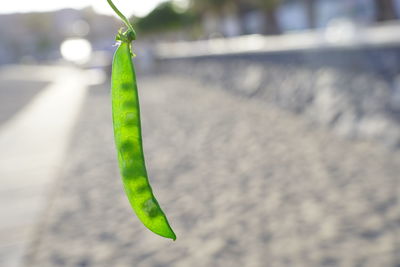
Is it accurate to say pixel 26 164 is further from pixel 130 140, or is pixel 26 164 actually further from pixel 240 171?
pixel 130 140

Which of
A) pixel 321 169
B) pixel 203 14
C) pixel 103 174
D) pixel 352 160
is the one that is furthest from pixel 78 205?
pixel 203 14

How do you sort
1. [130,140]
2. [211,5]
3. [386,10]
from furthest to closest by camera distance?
[211,5] → [386,10] → [130,140]

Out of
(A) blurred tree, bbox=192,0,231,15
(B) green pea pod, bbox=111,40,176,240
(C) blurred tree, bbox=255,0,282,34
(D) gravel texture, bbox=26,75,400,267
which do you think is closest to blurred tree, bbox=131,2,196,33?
(A) blurred tree, bbox=192,0,231,15

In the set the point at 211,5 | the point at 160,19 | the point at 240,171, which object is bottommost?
the point at 240,171

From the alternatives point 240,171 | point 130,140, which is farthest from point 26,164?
point 130,140

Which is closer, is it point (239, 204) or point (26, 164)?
point (239, 204)

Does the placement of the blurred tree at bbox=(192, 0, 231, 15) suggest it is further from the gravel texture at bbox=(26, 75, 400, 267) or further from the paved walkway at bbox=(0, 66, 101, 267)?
the gravel texture at bbox=(26, 75, 400, 267)

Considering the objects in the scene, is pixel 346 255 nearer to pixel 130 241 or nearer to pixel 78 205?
pixel 130 241

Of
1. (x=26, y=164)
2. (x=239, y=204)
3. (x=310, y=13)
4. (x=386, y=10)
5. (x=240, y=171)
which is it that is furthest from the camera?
(x=310, y=13)
